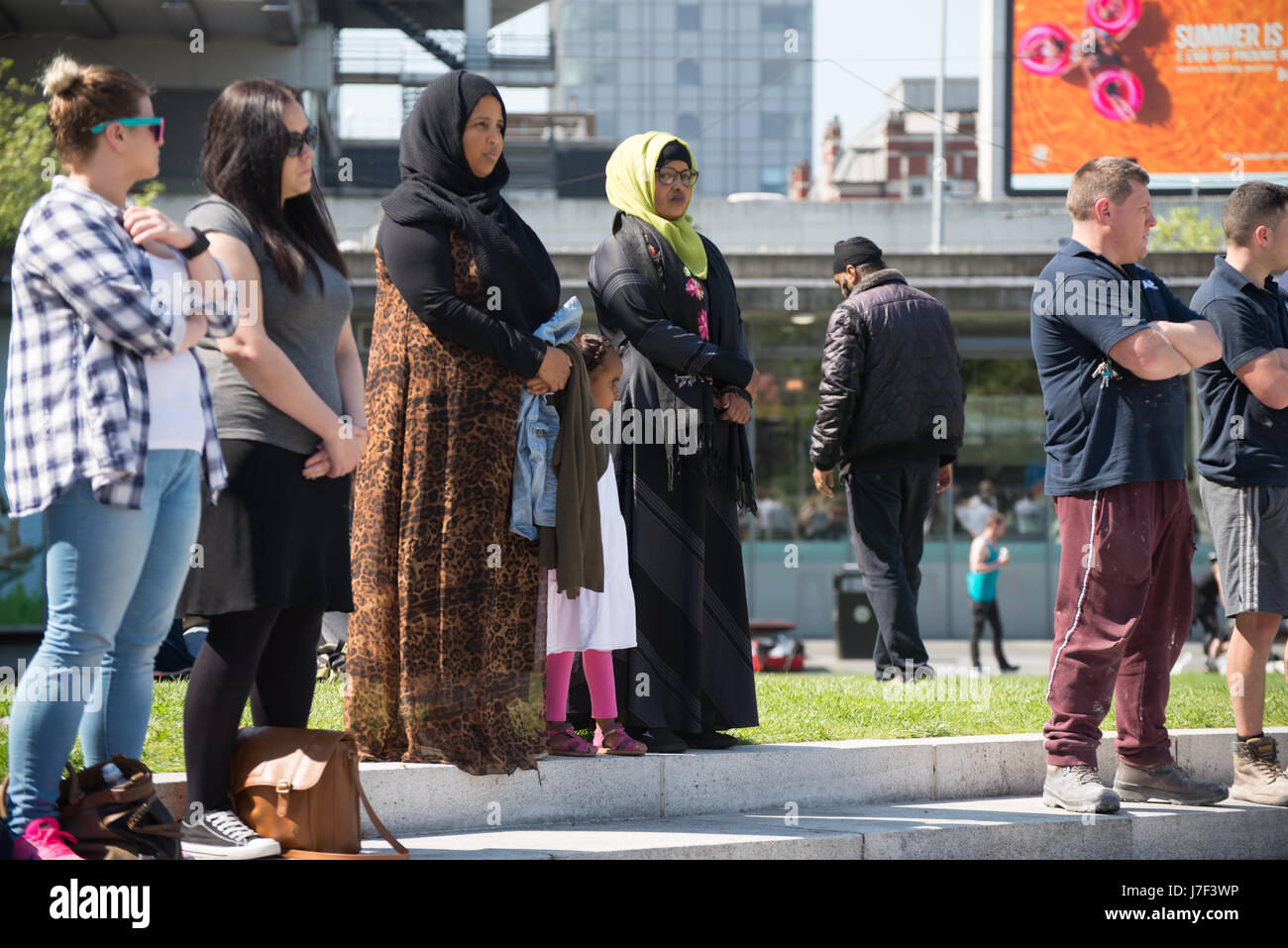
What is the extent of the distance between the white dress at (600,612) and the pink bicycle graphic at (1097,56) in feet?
91.4

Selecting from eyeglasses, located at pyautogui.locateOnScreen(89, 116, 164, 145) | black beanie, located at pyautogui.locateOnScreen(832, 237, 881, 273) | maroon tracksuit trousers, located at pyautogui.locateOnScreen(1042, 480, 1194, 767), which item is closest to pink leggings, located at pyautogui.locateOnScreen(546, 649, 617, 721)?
maroon tracksuit trousers, located at pyautogui.locateOnScreen(1042, 480, 1194, 767)

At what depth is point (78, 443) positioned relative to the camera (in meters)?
3.38

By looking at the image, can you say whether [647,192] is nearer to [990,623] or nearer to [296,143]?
[296,143]

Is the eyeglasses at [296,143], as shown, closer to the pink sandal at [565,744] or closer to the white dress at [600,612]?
the white dress at [600,612]

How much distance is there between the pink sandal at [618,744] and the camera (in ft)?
16.1

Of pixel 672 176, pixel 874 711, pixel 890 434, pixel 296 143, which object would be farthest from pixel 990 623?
pixel 296 143

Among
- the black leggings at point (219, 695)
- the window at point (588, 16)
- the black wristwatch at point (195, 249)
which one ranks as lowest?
the black leggings at point (219, 695)

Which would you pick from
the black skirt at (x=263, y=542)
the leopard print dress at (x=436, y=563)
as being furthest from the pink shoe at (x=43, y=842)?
the leopard print dress at (x=436, y=563)

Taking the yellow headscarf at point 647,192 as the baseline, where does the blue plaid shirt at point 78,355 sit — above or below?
below

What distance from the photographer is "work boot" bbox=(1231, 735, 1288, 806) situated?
5309 mm

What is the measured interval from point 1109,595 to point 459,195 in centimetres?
267

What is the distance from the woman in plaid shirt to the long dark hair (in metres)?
0.37

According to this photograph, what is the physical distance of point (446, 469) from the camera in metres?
4.58

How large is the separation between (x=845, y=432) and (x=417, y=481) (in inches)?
129
